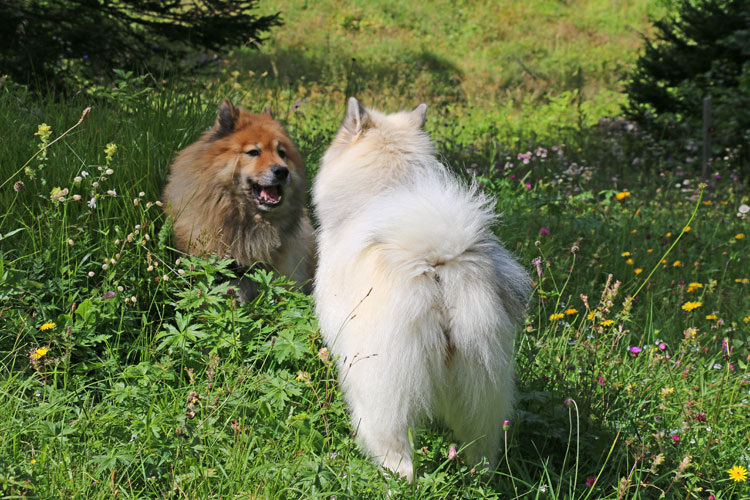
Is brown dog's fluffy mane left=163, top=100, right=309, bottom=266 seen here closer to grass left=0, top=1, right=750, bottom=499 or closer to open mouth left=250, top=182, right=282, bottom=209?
open mouth left=250, top=182, right=282, bottom=209

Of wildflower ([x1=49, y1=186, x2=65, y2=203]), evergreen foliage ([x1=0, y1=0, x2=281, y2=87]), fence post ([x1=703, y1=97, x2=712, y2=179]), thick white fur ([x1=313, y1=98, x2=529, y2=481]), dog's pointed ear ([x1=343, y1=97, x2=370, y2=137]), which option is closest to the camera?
thick white fur ([x1=313, y1=98, x2=529, y2=481])

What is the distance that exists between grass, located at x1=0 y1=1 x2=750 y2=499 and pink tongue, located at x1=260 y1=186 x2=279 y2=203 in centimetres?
63

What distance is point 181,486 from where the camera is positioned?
1.92 m

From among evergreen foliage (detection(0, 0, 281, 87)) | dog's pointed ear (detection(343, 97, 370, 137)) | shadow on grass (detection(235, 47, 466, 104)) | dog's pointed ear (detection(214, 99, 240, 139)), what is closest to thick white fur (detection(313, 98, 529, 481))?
dog's pointed ear (detection(343, 97, 370, 137))

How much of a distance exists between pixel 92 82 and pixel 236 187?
3.33 meters

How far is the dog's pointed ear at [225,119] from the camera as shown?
3646 mm

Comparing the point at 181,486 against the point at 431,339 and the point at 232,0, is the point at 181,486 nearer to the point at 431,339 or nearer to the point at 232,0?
the point at 431,339

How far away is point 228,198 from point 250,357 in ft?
4.16

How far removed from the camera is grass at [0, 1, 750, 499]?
207cm

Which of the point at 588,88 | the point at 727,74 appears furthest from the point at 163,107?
the point at 588,88

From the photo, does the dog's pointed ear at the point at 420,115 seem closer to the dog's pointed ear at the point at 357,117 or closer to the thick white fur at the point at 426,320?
the dog's pointed ear at the point at 357,117

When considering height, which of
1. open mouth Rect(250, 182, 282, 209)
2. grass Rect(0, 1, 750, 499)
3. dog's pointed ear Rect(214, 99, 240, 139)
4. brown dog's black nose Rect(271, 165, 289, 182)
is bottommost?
grass Rect(0, 1, 750, 499)

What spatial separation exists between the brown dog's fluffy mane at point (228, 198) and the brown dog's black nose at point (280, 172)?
11 cm

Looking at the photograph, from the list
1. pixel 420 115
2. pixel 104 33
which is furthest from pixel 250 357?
pixel 104 33
